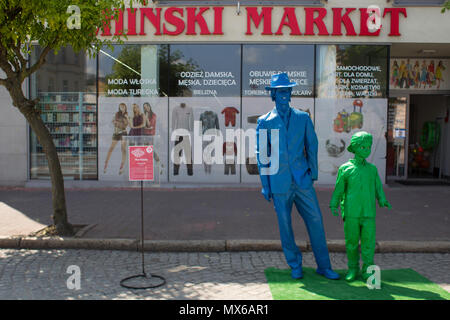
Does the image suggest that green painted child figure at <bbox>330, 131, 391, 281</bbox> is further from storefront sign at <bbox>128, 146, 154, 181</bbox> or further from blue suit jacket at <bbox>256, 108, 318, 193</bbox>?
storefront sign at <bbox>128, 146, 154, 181</bbox>

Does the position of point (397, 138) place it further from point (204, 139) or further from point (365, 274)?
point (365, 274)

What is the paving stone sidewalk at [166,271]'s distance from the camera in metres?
4.70

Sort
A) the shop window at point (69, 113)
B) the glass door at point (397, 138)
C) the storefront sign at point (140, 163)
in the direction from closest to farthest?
1. the storefront sign at point (140, 163)
2. the shop window at point (69, 113)
3. the glass door at point (397, 138)

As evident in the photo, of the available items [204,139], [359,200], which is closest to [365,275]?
[359,200]

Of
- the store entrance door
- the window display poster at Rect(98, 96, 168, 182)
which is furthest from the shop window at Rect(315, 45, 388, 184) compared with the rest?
the window display poster at Rect(98, 96, 168, 182)

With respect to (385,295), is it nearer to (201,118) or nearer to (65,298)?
Result: (65,298)

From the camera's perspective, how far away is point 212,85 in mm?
12289

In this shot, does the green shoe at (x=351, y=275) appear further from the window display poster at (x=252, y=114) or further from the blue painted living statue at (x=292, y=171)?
the window display poster at (x=252, y=114)

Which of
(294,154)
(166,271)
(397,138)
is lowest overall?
(166,271)

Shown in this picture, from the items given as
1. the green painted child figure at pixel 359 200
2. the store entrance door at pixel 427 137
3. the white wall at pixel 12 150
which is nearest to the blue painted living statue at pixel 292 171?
the green painted child figure at pixel 359 200

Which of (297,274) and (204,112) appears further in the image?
(204,112)

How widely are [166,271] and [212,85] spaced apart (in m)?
7.61

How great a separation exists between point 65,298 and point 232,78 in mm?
8777

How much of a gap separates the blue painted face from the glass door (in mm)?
9935
